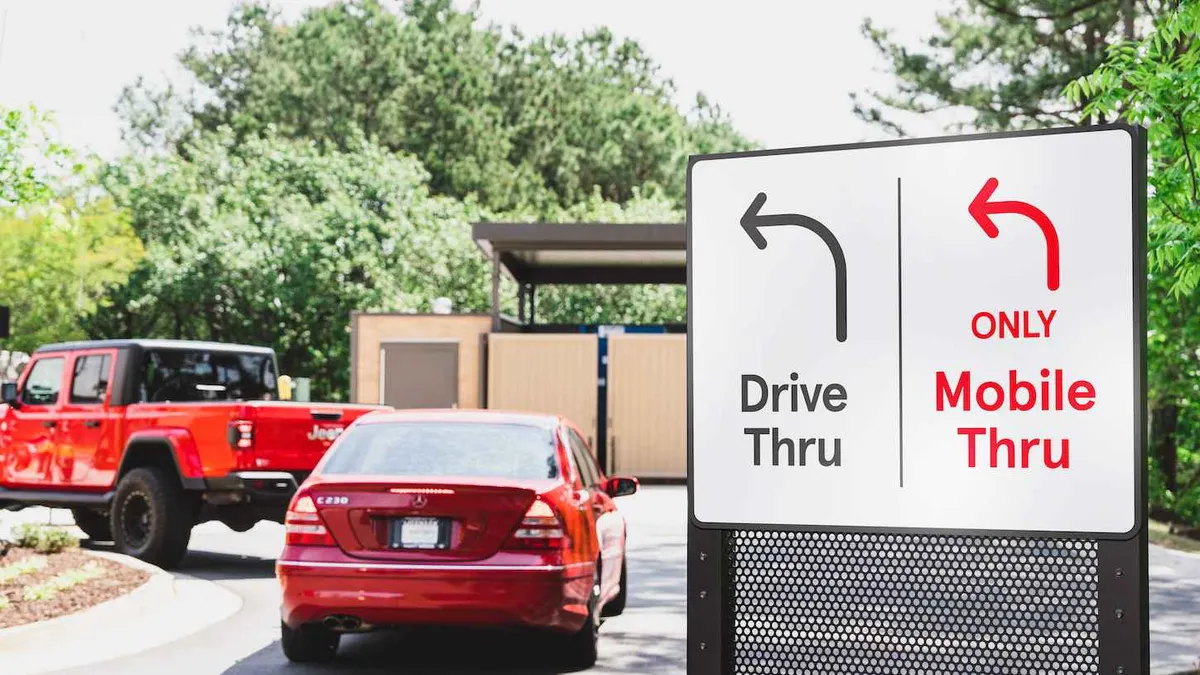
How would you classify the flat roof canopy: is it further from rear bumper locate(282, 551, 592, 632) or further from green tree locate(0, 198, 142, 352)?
rear bumper locate(282, 551, 592, 632)

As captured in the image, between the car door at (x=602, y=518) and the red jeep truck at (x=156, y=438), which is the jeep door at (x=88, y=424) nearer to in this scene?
the red jeep truck at (x=156, y=438)

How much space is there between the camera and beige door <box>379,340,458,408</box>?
3095 centimetres

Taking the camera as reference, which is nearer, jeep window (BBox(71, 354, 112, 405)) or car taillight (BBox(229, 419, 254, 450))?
car taillight (BBox(229, 419, 254, 450))

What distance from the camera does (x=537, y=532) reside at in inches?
344

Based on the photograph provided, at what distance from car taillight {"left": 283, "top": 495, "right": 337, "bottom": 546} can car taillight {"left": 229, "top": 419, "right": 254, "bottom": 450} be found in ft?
17.1

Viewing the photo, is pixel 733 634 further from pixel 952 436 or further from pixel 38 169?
pixel 38 169

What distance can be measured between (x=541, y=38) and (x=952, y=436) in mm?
62648

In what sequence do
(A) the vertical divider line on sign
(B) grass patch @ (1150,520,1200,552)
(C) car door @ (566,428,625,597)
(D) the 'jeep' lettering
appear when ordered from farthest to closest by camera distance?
1. (B) grass patch @ (1150,520,1200,552)
2. (D) the 'jeep' lettering
3. (C) car door @ (566,428,625,597)
4. (A) the vertical divider line on sign

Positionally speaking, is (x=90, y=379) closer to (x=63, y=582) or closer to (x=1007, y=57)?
(x=63, y=582)

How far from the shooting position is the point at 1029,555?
9.21 feet

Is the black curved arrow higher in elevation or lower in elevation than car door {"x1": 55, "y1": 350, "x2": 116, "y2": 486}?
higher

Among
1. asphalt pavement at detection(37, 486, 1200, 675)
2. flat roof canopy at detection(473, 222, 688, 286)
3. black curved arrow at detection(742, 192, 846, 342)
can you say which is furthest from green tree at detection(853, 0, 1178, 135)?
black curved arrow at detection(742, 192, 846, 342)

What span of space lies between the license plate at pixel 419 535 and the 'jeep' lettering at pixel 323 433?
573 centimetres

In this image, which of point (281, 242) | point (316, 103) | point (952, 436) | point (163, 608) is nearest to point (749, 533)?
point (952, 436)
